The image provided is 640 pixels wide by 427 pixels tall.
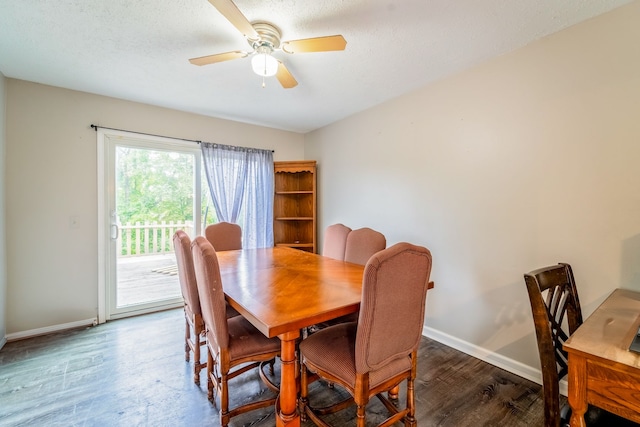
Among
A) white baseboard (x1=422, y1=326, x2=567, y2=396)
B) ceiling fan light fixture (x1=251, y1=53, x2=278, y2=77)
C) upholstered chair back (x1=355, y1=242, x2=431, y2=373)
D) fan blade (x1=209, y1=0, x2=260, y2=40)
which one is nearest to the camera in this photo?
upholstered chair back (x1=355, y1=242, x2=431, y2=373)

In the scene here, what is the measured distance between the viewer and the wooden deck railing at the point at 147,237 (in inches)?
124

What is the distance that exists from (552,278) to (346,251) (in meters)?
1.51

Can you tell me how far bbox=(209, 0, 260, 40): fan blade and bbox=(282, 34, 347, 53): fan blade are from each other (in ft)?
0.81

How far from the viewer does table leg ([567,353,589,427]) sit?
874mm

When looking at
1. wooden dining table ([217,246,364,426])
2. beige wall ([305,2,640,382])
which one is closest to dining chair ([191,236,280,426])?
wooden dining table ([217,246,364,426])

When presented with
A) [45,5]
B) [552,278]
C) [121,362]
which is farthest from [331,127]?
[121,362]

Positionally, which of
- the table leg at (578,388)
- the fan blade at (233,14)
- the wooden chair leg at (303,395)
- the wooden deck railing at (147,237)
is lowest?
the wooden chair leg at (303,395)

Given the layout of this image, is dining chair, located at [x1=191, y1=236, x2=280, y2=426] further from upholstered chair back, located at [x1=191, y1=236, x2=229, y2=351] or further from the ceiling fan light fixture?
the ceiling fan light fixture

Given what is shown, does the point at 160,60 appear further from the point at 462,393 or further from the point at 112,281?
the point at 462,393

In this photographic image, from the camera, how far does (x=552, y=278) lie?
128 centimetres

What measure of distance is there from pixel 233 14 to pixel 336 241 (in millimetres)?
1972

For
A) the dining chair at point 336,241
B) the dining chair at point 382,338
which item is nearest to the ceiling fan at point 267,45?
the dining chair at point 382,338

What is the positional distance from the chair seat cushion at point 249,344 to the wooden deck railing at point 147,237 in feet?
7.33

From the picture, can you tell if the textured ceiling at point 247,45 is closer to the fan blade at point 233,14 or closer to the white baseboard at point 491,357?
the fan blade at point 233,14
